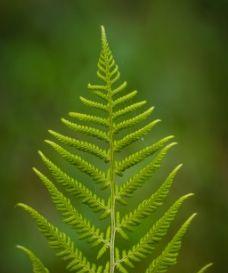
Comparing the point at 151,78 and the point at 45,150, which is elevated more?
the point at 151,78

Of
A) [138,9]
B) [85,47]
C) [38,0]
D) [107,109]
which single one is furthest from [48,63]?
[107,109]

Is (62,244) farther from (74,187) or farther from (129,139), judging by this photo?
(129,139)

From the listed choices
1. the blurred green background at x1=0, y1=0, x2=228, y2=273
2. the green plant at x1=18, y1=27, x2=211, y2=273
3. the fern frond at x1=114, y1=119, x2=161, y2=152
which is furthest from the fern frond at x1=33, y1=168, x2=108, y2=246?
the blurred green background at x1=0, y1=0, x2=228, y2=273

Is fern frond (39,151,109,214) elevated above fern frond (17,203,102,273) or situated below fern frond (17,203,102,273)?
above

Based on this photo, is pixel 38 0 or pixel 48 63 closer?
pixel 48 63

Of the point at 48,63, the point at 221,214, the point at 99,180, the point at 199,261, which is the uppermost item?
the point at 48,63

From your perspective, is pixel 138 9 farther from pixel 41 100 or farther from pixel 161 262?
pixel 161 262

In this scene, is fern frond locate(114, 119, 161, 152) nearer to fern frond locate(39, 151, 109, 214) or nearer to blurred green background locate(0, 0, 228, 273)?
fern frond locate(39, 151, 109, 214)

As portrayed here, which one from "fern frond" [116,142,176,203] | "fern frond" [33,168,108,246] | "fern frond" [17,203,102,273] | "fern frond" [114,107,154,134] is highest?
"fern frond" [114,107,154,134]
